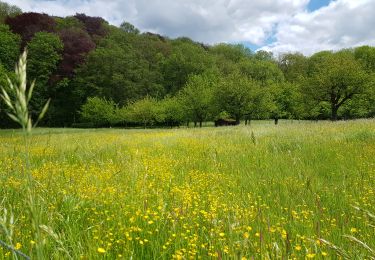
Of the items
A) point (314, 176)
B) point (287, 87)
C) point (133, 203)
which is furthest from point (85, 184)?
point (287, 87)

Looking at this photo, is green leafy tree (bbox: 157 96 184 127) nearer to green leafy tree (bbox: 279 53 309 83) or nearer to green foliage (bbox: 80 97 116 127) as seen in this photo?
green foliage (bbox: 80 97 116 127)

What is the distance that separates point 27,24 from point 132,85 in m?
20.9

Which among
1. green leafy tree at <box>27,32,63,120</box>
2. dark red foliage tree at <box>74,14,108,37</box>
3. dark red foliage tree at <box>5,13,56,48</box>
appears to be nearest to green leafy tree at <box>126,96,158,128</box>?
green leafy tree at <box>27,32,63,120</box>

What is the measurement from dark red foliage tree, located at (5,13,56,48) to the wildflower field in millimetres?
53957

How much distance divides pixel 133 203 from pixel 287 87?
6075 centimetres

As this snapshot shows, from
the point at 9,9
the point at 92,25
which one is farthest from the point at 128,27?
the point at 9,9

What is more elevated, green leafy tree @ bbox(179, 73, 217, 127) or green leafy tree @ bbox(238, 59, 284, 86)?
green leafy tree @ bbox(238, 59, 284, 86)

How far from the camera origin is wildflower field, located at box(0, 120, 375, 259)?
2.37 metres

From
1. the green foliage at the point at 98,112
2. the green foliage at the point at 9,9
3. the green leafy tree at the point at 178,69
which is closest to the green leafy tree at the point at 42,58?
the green foliage at the point at 98,112

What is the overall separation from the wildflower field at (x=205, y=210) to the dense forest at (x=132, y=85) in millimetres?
37441

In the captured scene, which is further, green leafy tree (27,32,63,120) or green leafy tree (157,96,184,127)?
green leafy tree (157,96,184,127)

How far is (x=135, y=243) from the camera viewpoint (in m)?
2.80

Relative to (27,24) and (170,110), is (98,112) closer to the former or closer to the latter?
(170,110)

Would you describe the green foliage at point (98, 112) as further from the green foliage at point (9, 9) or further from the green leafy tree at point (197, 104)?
the green foliage at point (9, 9)
